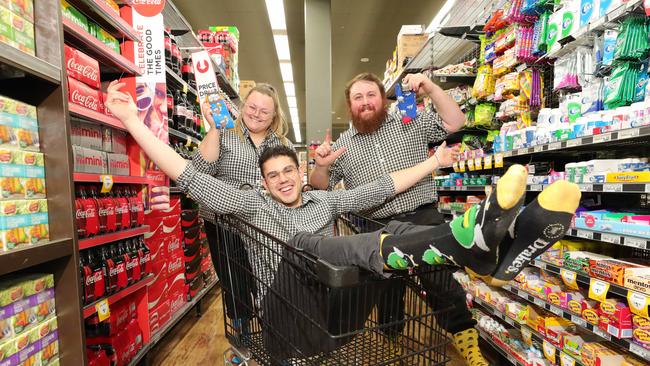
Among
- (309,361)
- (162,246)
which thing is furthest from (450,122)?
(162,246)

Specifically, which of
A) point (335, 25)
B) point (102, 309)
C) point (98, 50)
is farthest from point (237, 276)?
point (335, 25)

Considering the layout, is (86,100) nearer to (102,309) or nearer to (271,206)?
(102,309)

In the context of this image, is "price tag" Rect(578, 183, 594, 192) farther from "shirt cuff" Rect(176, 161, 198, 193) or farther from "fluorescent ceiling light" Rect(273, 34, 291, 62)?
"fluorescent ceiling light" Rect(273, 34, 291, 62)

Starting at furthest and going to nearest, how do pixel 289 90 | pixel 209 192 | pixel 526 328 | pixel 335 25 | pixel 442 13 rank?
pixel 289 90
pixel 335 25
pixel 442 13
pixel 526 328
pixel 209 192

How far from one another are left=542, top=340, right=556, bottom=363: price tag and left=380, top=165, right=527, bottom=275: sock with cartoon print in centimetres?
163

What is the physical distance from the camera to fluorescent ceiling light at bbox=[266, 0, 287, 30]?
6938 millimetres

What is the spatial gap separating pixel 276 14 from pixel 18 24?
22.3ft

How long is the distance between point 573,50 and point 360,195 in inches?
63.3

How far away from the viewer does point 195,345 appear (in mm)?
2895

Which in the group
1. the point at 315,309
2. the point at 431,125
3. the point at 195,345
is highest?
the point at 431,125

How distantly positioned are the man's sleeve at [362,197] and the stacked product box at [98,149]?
4.33ft

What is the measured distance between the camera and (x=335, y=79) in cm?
1261

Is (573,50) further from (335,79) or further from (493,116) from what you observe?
(335,79)

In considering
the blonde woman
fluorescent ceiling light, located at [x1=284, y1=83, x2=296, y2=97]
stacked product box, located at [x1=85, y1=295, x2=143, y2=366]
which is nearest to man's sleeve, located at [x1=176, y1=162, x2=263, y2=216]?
the blonde woman
